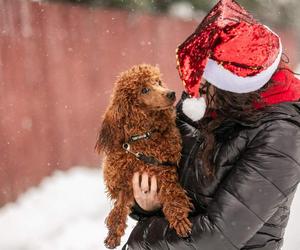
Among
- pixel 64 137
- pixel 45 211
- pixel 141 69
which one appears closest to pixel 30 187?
pixel 45 211

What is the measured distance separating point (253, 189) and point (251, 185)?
0.02 m

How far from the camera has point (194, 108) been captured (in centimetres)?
231

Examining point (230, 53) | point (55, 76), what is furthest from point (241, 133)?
point (55, 76)

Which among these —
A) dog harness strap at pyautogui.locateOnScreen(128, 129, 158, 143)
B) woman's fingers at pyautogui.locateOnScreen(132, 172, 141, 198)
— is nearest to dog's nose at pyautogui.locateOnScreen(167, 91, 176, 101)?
dog harness strap at pyautogui.locateOnScreen(128, 129, 158, 143)

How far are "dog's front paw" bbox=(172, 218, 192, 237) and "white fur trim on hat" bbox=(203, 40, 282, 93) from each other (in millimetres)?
562

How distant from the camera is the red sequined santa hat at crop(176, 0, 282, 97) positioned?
5.57 ft

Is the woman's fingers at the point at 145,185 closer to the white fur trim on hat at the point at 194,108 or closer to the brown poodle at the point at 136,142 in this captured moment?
the brown poodle at the point at 136,142

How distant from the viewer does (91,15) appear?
20.5 ft

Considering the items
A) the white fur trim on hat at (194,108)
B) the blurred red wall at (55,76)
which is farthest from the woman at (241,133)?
the blurred red wall at (55,76)

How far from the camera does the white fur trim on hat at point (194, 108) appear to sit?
2.26 m

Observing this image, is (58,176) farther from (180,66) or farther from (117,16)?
(180,66)

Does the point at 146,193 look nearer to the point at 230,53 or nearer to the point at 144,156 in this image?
the point at 144,156

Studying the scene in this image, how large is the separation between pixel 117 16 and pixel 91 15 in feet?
1.40

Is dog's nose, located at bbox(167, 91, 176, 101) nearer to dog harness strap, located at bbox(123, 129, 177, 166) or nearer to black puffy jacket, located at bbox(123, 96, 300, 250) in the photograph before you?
dog harness strap, located at bbox(123, 129, 177, 166)
